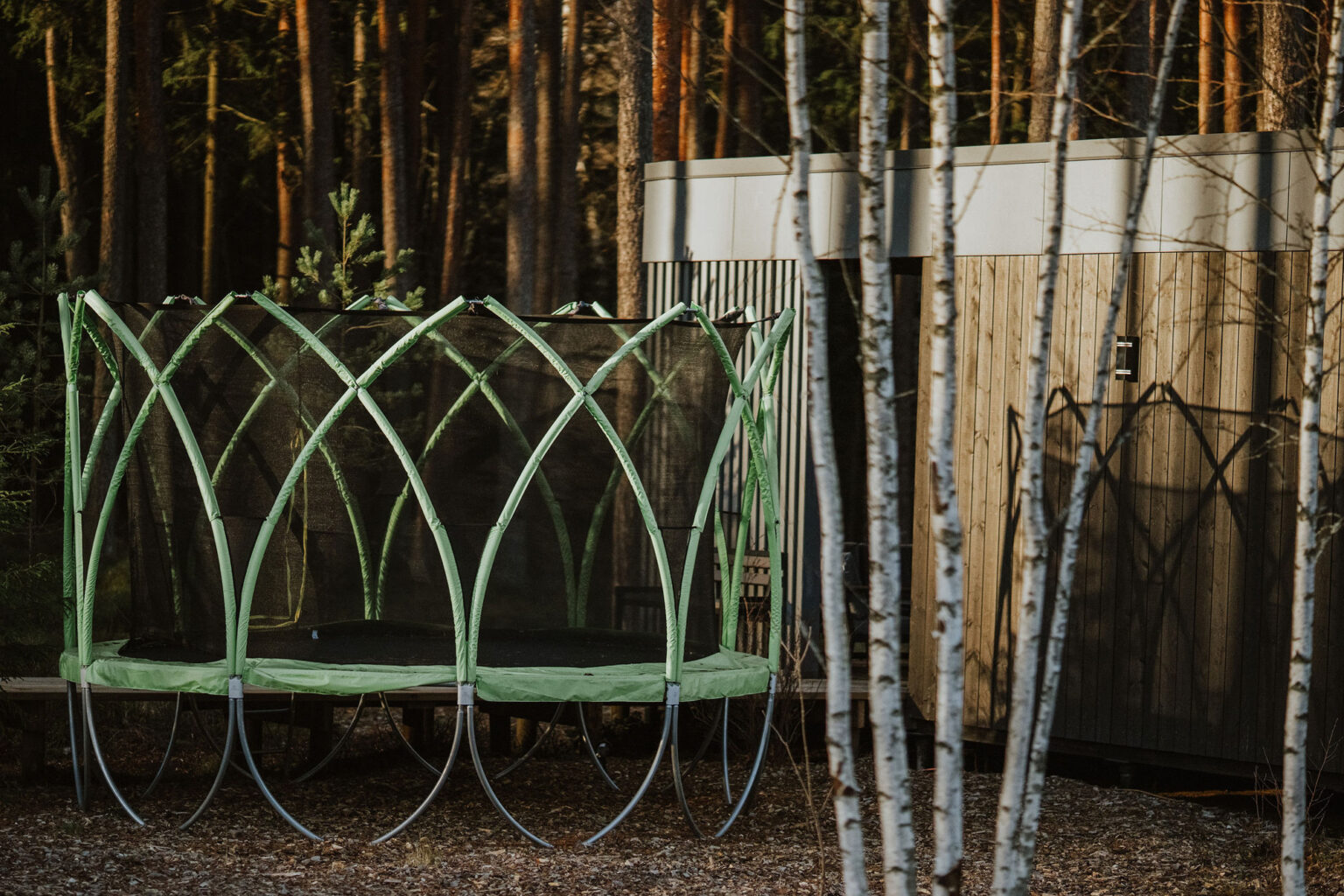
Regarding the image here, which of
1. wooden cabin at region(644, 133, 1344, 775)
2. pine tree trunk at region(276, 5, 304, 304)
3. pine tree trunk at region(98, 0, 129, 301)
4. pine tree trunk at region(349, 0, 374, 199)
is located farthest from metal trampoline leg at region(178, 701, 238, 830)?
pine tree trunk at region(349, 0, 374, 199)

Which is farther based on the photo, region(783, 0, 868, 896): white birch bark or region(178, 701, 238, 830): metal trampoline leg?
region(178, 701, 238, 830): metal trampoline leg

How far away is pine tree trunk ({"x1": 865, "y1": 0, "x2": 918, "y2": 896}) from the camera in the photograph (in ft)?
9.87

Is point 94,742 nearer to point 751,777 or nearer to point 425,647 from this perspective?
point 425,647

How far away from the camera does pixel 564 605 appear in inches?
247

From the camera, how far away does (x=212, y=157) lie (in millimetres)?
15445

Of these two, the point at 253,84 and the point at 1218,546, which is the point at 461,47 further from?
the point at 1218,546

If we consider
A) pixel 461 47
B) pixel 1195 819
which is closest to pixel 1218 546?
pixel 1195 819

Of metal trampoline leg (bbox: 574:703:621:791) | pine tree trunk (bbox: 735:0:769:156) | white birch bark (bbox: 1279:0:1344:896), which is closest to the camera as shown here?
white birch bark (bbox: 1279:0:1344:896)

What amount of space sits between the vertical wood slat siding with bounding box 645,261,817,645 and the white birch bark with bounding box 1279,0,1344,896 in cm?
377

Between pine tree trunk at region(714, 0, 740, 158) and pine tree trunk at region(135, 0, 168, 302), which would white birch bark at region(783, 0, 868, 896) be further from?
pine tree trunk at region(714, 0, 740, 158)

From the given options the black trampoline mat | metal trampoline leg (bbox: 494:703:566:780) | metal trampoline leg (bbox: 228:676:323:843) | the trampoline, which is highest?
the trampoline

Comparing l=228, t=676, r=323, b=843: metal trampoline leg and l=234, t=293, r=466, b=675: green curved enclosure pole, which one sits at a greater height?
l=234, t=293, r=466, b=675: green curved enclosure pole

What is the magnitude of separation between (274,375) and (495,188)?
13.0 m

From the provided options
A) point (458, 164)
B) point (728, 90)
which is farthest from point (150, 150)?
point (728, 90)
